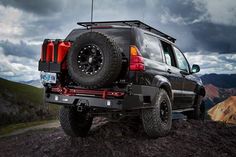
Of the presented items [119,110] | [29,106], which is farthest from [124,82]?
[29,106]

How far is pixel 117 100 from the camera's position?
671 cm

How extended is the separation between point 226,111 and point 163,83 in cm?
1573

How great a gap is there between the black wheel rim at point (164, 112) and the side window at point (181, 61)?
6.53ft

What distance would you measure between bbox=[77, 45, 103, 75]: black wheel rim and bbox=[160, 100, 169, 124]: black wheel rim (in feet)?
5.90

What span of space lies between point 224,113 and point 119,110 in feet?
56.6

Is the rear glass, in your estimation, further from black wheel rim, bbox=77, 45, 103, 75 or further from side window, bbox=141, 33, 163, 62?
black wheel rim, bbox=77, 45, 103, 75

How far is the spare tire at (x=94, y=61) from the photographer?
664 cm

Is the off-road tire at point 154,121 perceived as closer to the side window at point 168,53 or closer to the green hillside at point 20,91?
the side window at point 168,53

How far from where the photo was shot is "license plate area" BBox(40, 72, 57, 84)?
738 centimetres

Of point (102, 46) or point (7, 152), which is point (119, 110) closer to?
point (102, 46)

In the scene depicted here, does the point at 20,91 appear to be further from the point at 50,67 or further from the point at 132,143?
the point at 132,143

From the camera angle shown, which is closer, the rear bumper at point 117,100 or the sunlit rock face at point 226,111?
the rear bumper at point 117,100

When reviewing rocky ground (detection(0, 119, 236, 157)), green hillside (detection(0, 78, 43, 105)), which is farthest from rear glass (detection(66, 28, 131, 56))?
green hillside (detection(0, 78, 43, 105))

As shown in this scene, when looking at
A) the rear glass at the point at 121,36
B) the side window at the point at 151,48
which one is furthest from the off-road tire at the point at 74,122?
the side window at the point at 151,48
